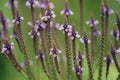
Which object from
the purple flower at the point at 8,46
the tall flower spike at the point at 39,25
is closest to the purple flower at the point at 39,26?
the tall flower spike at the point at 39,25

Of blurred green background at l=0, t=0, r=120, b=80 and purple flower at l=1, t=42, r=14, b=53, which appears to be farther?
blurred green background at l=0, t=0, r=120, b=80

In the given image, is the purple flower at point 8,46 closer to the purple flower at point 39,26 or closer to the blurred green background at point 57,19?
the purple flower at point 39,26

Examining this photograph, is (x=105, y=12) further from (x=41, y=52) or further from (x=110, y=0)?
(x=110, y=0)

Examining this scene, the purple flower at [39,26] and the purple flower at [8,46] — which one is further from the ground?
the purple flower at [39,26]

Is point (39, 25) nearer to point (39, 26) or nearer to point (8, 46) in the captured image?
point (39, 26)

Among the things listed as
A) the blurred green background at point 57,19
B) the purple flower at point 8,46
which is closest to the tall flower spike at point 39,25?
the purple flower at point 8,46

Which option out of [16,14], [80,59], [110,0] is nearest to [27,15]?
[110,0]

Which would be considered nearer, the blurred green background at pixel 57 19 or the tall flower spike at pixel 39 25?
the tall flower spike at pixel 39 25

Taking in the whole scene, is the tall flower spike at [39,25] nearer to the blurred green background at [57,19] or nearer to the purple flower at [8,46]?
the purple flower at [8,46]

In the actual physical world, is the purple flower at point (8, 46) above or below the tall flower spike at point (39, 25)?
below

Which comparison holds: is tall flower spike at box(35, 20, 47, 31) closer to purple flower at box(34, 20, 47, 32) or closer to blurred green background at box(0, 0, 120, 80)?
purple flower at box(34, 20, 47, 32)

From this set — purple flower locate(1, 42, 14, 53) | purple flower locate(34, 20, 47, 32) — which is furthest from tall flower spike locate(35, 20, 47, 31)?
purple flower locate(1, 42, 14, 53)

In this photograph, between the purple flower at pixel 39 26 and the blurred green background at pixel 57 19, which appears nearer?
the purple flower at pixel 39 26
